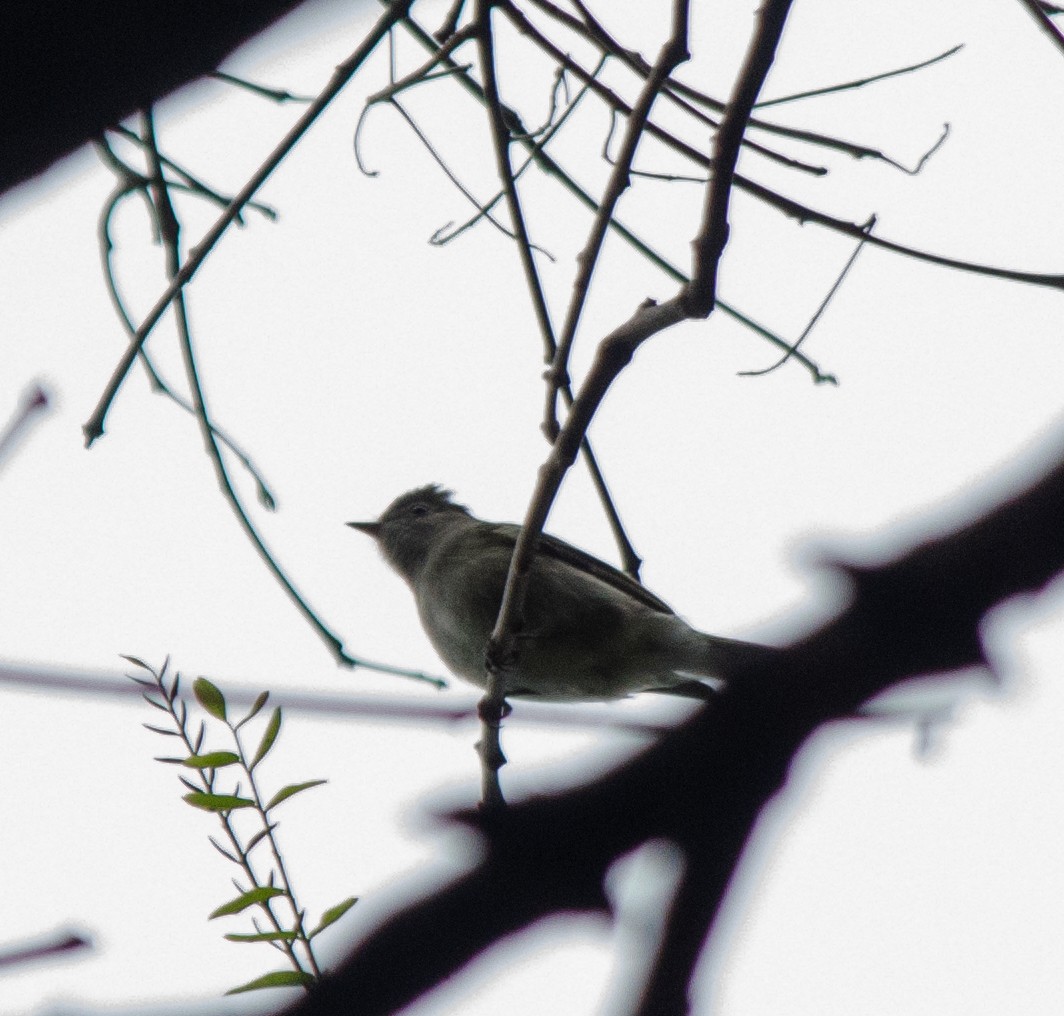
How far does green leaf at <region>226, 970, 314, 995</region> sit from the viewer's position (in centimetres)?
180

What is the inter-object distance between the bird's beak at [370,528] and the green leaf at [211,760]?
5608mm

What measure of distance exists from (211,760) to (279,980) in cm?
51

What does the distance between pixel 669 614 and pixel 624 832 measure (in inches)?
185

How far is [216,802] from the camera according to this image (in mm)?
2215

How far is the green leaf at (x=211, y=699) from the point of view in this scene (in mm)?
2355

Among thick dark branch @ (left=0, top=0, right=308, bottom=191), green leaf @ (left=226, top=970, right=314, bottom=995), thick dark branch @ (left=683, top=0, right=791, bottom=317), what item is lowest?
green leaf @ (left=226, top=970, right=314, bottom=995)

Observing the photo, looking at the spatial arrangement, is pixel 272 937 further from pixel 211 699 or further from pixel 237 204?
pixel 237 204

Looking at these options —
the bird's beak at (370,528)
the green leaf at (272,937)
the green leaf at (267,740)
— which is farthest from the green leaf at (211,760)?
the bird's beak at (370,528)

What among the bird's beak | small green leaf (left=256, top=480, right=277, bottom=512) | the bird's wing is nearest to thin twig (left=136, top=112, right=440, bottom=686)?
small green leaf (left=256, top=480, right=277, bottom=512)

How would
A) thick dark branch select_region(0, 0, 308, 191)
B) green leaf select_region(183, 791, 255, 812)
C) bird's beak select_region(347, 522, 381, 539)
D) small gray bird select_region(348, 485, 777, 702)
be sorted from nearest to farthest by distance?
thick dark branch select_region(0, 0, 308, 191) < green leaf select_region(183, 791, 255, 812) < small gray bird select_region(348, 485, 777, 702) < bird's beak select_region(347, 522, 381, 539)

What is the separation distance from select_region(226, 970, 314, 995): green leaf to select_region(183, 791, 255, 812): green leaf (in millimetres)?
360

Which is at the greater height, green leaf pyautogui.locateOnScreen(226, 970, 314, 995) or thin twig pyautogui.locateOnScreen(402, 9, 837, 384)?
thin twig pyautogui.locateOnScreen(402, 9, 837, 384)

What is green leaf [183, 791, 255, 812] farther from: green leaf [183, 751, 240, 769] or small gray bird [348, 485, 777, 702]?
small gray bird [348, 485, 777, 702]

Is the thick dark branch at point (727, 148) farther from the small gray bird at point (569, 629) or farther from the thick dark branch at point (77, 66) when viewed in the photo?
the small gray bird at point (569, 629)
